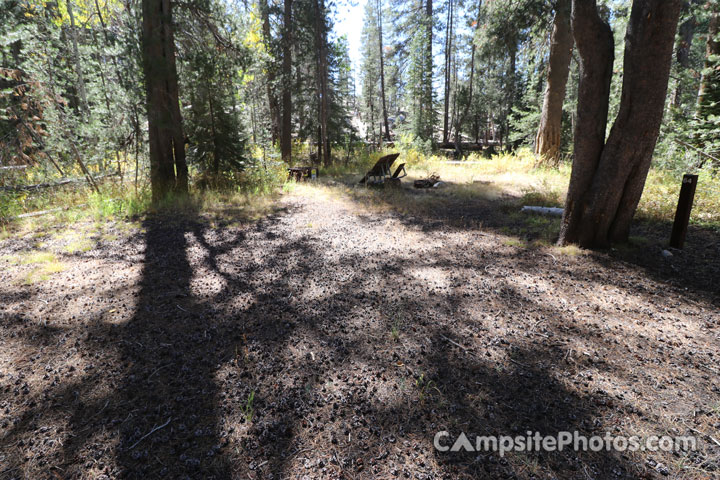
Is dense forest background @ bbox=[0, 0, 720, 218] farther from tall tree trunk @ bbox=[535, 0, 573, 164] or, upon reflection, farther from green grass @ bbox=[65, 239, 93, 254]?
green grass @ bbox=[65, 239, 93, 254]

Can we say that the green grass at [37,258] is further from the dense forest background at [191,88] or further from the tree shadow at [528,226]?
the tree shadow at [528,226]

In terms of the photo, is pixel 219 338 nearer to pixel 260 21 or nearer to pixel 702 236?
pixel 702 236

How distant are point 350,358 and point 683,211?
5.15 meters

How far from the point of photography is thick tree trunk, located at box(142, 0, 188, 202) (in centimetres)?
752

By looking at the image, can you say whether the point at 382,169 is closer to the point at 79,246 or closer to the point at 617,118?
the point at 617,118

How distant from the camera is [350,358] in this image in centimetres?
275

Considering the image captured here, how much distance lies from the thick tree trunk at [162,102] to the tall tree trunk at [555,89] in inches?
439

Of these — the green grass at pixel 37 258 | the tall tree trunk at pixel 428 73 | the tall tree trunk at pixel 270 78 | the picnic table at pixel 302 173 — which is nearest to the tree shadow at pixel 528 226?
the picnic table at pixel 302 173

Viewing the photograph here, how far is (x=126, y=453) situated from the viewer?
1.89 m

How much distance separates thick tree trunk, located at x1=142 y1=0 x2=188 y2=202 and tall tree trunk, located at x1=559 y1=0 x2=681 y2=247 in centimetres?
841

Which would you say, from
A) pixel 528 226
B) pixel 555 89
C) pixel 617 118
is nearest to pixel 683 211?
pixel 617 118

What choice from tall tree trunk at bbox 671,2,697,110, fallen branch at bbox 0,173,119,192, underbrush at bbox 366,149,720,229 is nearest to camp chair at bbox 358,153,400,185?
underbrush at bbox 366,149,720,229

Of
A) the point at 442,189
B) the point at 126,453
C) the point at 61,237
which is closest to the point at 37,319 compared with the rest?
the point at 126,453

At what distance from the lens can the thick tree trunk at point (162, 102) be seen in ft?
24.7
